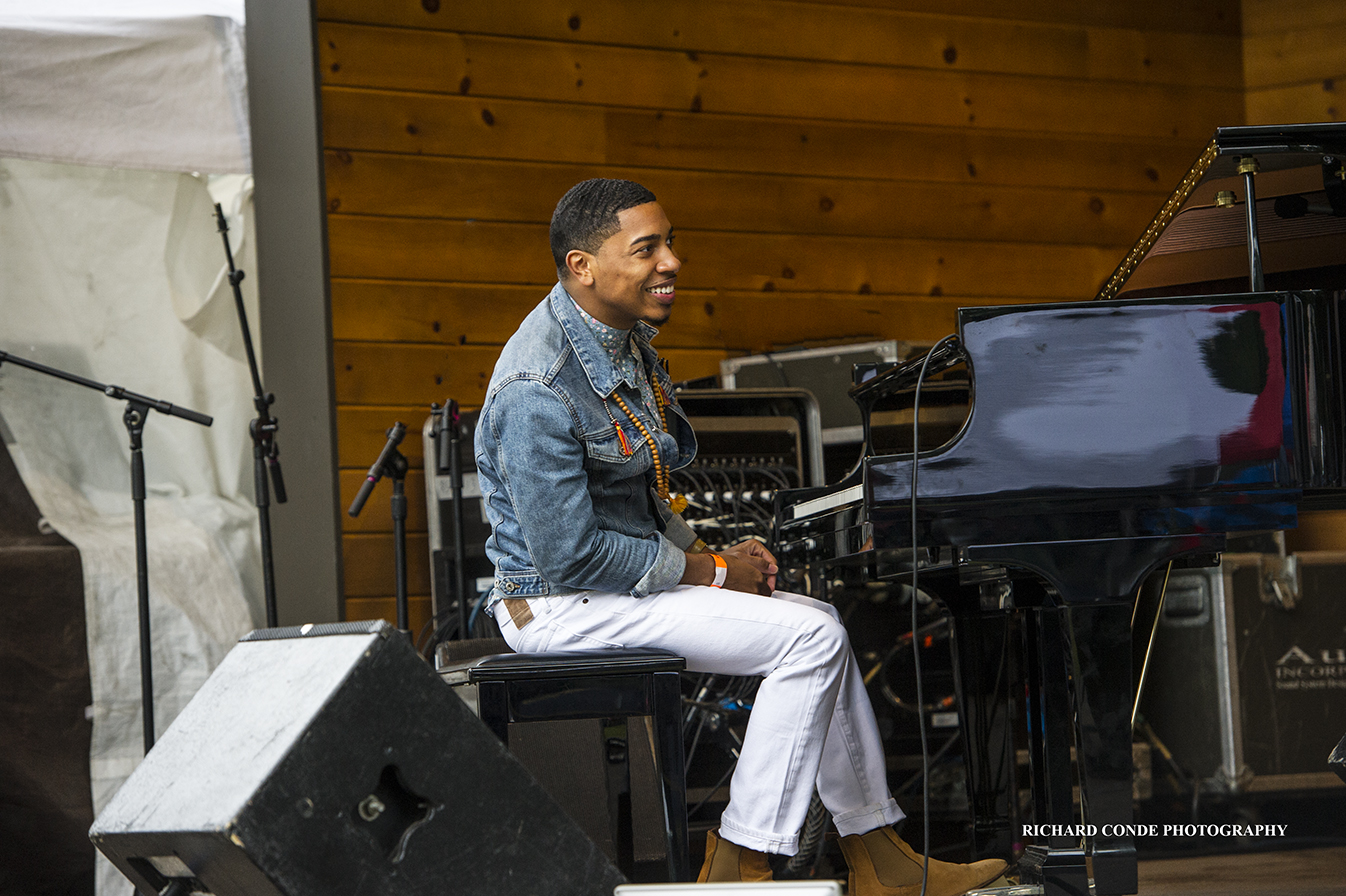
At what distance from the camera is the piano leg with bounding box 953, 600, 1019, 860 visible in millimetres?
2381

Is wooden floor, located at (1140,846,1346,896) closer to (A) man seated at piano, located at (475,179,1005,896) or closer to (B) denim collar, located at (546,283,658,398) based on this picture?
(A) man seated at piano, located at (475,179,1005,896)

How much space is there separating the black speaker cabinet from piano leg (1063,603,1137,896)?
71 centimetres

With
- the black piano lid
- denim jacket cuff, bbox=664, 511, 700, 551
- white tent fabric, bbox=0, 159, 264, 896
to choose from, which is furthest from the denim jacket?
white tent fabric, bbox=0, 159, 264, 896

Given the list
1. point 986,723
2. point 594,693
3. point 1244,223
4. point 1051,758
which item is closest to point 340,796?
point 594,693

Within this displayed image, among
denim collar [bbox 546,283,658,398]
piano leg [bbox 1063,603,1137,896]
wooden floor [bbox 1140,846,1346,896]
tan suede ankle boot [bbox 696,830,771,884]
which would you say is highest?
denim collar [bbox 546,283,658,398]

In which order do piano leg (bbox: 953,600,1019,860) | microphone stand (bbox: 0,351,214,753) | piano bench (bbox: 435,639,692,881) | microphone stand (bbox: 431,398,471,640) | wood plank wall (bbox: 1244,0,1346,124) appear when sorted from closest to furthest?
piano bench (bbox: 435,639,692,881), piano leg (bbox: 953,600,1019,860), microphone stand (bbox: 0,351,214,753), microphone stand (bbox: 431,398,471,640), wood plank wall (bbox: 1244,0,1346,124)

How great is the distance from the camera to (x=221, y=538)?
11.0ft

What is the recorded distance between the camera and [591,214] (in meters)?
2.01

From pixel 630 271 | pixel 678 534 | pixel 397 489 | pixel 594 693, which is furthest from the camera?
pixel 397 489

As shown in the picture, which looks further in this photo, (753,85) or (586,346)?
(753,85)

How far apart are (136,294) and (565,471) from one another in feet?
6.69

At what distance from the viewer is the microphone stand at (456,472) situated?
9.91 feet

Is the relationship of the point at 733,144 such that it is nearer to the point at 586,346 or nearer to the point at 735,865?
the point at 586,346

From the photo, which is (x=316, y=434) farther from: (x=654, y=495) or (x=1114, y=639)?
(x=1114, y=639)
